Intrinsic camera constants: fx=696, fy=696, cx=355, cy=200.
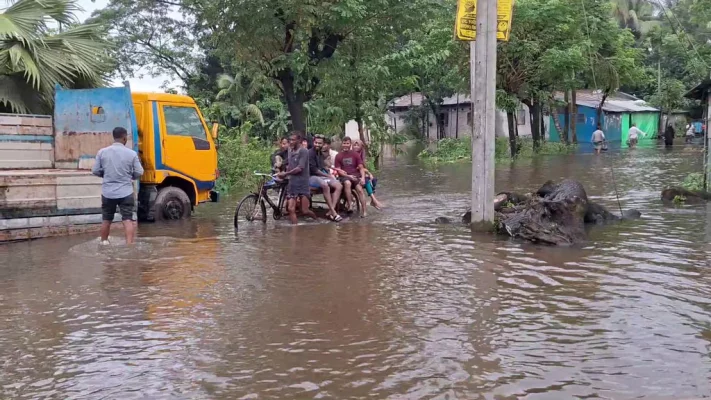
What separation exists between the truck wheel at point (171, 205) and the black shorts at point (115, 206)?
2.58 metres

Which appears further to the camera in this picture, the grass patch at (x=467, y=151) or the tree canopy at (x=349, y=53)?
the grass patch at (x=467, y=151)

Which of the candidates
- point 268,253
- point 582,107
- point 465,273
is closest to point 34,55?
point 268,253

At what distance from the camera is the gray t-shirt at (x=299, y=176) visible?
11.3 meters

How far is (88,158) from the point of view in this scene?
11547 mm

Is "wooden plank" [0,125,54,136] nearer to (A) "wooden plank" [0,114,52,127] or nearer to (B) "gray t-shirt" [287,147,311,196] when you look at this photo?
(A) "wooden plank" [0,114,52,127]

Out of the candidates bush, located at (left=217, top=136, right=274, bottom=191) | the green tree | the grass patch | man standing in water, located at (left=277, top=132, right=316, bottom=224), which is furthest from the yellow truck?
the green tree

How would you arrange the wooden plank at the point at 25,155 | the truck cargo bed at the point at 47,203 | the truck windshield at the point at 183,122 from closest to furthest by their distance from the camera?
1. the truck cargo bed at the point at 47,203
2. the wooden plank at the point at 25,155
3. the truck windshield at the point at 183,122

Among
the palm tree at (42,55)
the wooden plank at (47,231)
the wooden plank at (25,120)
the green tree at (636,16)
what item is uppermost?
the green tree at (636,16)

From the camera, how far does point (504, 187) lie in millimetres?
18000

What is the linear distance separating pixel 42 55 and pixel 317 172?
5413 mm

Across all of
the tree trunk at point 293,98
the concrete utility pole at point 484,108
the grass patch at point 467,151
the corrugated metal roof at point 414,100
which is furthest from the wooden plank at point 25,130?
the corrugated metal roof at point 414,100

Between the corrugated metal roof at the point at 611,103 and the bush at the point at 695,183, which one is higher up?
the corrugated metal roof at the point at 611,103

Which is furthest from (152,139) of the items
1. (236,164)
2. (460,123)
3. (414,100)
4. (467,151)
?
(414,100)

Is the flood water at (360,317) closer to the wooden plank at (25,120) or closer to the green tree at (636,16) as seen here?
the wooden plank at (25,120)
